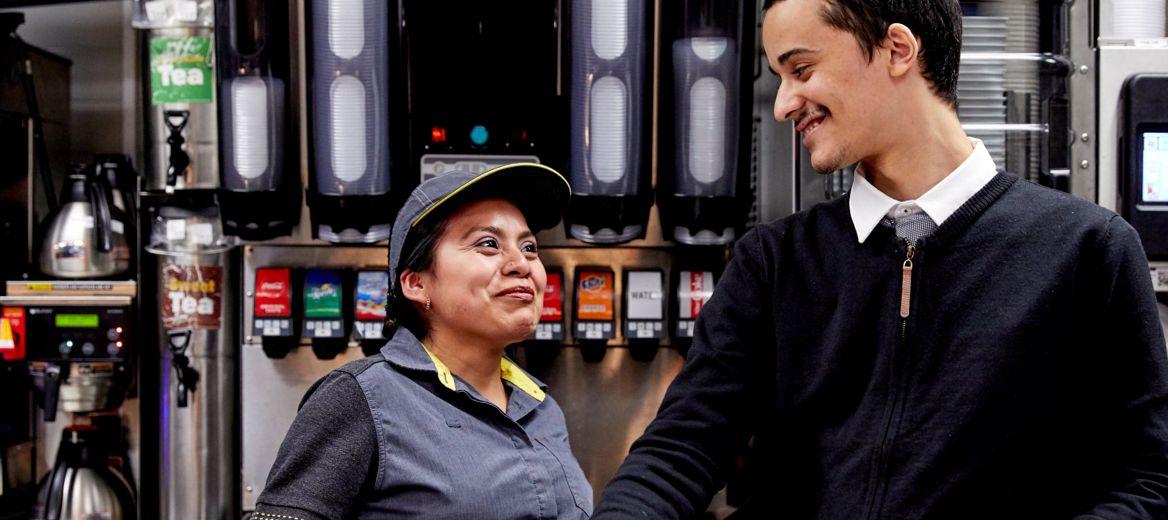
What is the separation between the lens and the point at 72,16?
3711mm

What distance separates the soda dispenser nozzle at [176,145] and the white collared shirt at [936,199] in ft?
7.00

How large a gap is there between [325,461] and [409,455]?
13 centimetres

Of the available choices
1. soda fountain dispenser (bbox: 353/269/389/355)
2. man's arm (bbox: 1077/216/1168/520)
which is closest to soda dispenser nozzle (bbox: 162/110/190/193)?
soda fountain dispenser (bbox: 353/269/389/355)

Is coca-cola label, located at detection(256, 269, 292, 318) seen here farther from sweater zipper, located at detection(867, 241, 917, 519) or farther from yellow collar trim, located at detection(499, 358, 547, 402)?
sweater zipper, located at detection(867, 241, 917, 519)

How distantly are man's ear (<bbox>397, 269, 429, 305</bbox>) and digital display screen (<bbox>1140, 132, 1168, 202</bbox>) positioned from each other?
181 cm

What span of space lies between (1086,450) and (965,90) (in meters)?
1.56

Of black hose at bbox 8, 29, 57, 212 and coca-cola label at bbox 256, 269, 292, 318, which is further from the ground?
black hose at bbox 8, 29, 57, 212

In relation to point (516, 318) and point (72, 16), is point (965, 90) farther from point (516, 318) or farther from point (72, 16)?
point (72, 16)

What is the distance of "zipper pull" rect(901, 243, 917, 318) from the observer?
1.08m

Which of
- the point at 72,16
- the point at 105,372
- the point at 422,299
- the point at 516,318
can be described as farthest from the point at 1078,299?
the point at 72,16

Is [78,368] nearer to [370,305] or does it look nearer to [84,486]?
[84,486]

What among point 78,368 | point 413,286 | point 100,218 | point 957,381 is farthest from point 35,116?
point 957,381

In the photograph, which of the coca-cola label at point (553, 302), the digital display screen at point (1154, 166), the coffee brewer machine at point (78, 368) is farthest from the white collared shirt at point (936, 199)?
the coffee brewer machine at point (78, 368)

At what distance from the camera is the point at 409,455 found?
1.39m
